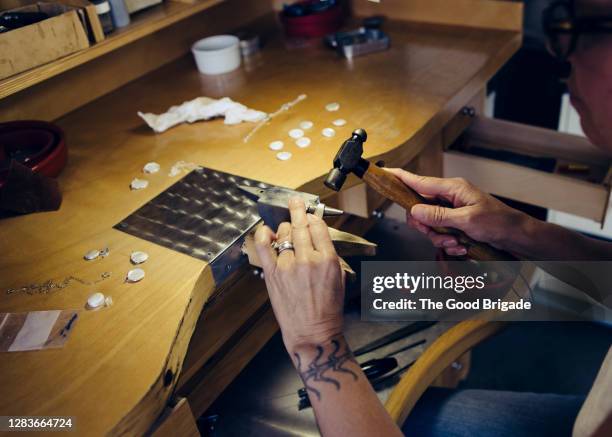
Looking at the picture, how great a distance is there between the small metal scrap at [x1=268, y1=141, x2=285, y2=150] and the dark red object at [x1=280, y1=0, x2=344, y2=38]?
0.88m

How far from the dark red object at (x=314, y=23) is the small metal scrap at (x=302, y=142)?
868 mm

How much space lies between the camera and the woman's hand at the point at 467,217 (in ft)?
4.13

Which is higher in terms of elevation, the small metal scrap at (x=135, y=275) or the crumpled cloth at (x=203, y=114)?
the crumpled cloth at (x=203, y=114)

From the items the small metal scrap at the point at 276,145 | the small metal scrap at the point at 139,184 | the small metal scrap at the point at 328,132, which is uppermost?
the small metal scrap at the point at 328,132

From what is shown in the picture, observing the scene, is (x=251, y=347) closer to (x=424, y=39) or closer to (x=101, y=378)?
(x=101, y=378)

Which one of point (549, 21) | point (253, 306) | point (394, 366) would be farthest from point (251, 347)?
point (549, 21)

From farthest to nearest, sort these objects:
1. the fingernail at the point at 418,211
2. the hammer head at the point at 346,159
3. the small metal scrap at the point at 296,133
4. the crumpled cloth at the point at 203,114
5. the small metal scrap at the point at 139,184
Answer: the crumpled cloth at the point at 203,114 → the small metal scrap at the point at 296,133 → the small metal scrap at the point at 139,184 → the fingernail at the point at 418,211 → the hammer head at the point at 346,159

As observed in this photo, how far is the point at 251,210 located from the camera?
4.16 feet

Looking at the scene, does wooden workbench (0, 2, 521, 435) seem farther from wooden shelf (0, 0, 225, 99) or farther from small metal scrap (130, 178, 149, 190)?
wooden shelf (0, 0, 225, 99)

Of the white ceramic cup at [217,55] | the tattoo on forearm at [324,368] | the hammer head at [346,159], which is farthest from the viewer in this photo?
the white ceramic cup at [217,55]

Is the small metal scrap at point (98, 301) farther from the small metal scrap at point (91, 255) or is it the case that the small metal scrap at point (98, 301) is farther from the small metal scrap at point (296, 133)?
the small metal scrap at point (296, 133)

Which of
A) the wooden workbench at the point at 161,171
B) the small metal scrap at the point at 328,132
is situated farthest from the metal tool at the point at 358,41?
the small metal scrap at the point at 328,132

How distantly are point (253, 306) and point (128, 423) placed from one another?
0.61m

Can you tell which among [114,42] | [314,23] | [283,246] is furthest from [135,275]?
[314,23]
